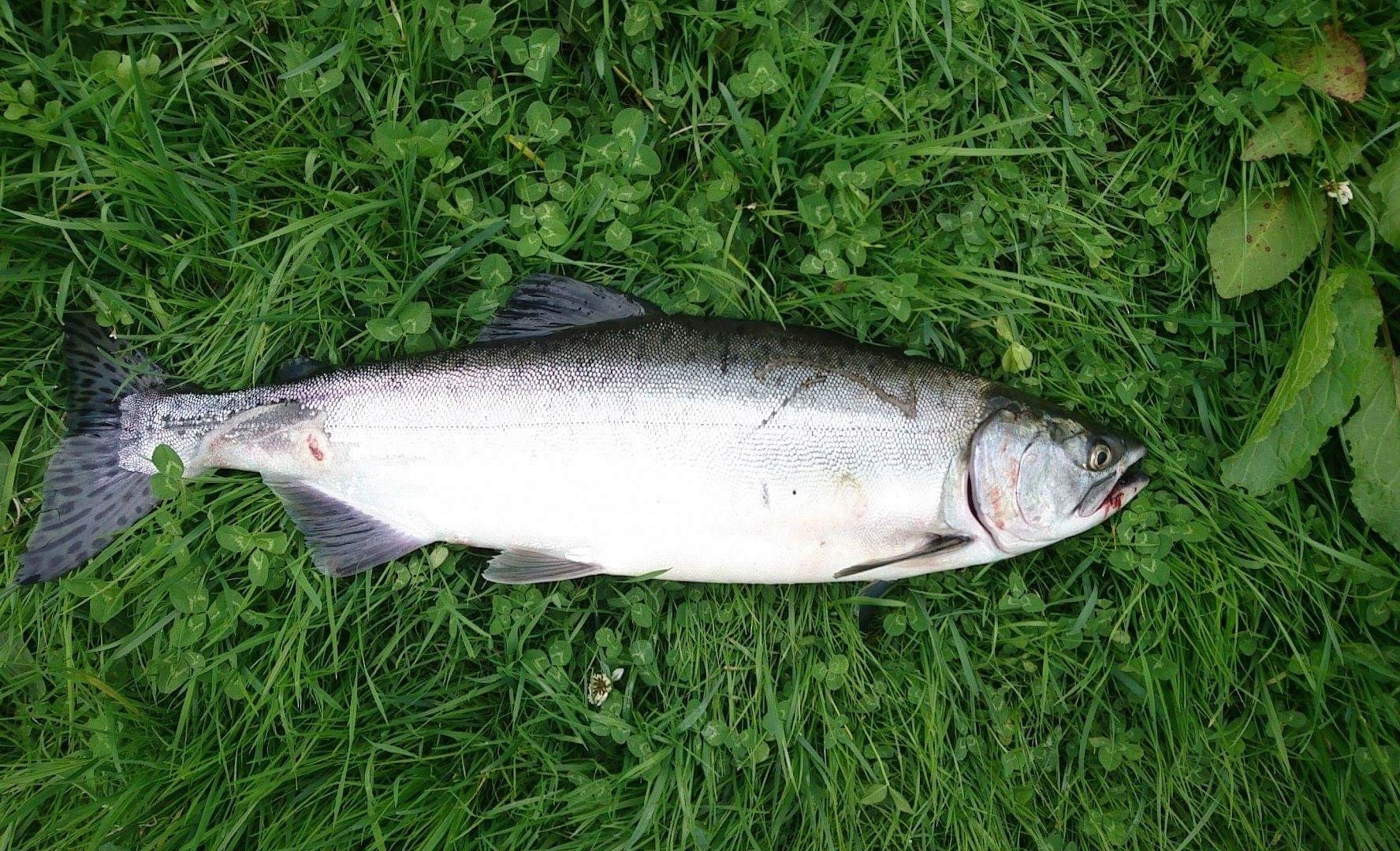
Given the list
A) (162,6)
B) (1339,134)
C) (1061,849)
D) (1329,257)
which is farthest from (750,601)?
(162,6)

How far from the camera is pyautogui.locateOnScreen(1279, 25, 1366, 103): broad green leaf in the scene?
2.92 meters

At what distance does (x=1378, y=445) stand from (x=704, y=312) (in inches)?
98.2

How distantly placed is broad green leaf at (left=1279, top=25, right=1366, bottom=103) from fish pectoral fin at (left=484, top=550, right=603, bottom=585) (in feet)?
10.5

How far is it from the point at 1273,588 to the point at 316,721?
141 inches

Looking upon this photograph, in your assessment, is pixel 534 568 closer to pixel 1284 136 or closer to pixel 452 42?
pixel 452 42

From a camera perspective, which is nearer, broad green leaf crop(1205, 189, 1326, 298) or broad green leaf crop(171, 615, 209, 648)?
broad green leaf crop(171, 615, 209, 648)

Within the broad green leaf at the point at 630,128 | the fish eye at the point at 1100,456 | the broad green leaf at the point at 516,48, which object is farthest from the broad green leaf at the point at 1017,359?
the broad green leaf at the point at 516,48

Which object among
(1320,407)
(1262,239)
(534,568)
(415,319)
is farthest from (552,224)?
(1320,407)

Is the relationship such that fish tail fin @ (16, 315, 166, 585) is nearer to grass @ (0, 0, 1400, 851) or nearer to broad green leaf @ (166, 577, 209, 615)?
grass @ (0, 0, 1400, 851)

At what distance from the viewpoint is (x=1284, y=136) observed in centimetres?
294

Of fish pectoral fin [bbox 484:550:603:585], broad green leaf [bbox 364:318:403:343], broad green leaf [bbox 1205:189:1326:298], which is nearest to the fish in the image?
fish pectoral fin [bbox 484:550:603:585]

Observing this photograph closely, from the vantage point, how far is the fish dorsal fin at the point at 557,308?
108 inches

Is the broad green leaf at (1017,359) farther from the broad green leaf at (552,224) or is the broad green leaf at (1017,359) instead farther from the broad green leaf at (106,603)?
the broad green leaf at (106,603)

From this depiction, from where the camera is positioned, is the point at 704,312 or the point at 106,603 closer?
the point at 106,603
